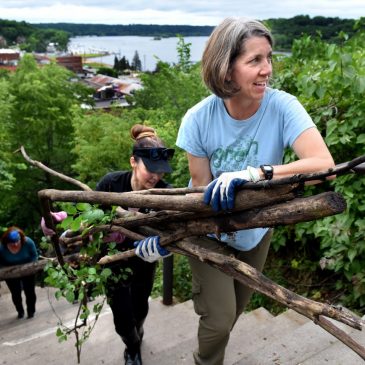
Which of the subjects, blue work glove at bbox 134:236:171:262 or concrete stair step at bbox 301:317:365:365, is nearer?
blue work glove at bbox 134:236:171:262

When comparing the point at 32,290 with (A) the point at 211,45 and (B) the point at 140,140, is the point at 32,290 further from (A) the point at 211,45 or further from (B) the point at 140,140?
(A) the point at 211,45

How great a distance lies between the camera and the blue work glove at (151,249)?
2254 mm

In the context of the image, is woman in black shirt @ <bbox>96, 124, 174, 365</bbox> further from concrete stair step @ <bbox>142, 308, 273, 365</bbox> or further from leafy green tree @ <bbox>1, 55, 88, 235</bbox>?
leafy green tree @ <bbox>1, 55, 88, 235</bbox>

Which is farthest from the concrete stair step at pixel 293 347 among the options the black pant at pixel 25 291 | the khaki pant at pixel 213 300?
the black pant at pixel 25 291

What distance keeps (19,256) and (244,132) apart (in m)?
4.37

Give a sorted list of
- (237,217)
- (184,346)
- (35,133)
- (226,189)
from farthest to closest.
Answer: (35,133)
(184,346)
(237,217)
(226,189)

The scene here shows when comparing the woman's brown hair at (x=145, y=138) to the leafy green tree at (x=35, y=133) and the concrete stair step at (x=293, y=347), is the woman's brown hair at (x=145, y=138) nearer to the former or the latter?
the concrete stair step at (x=293, y=347)

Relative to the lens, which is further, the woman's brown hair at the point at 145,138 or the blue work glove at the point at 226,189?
the woman's brown hair at the point at 145,138

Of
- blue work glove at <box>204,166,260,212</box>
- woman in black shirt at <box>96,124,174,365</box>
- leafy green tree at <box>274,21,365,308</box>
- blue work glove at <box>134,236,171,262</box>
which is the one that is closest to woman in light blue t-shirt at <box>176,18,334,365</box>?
blue work glove at <box>204,166,260,212</box>

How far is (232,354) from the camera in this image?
129 inches

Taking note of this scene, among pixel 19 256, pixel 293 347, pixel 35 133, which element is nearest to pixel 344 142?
pixel 293 347

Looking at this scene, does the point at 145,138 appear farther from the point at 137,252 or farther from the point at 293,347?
the point at 293,347

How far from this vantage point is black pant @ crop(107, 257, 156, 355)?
289 cm

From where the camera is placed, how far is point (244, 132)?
2.11 m
